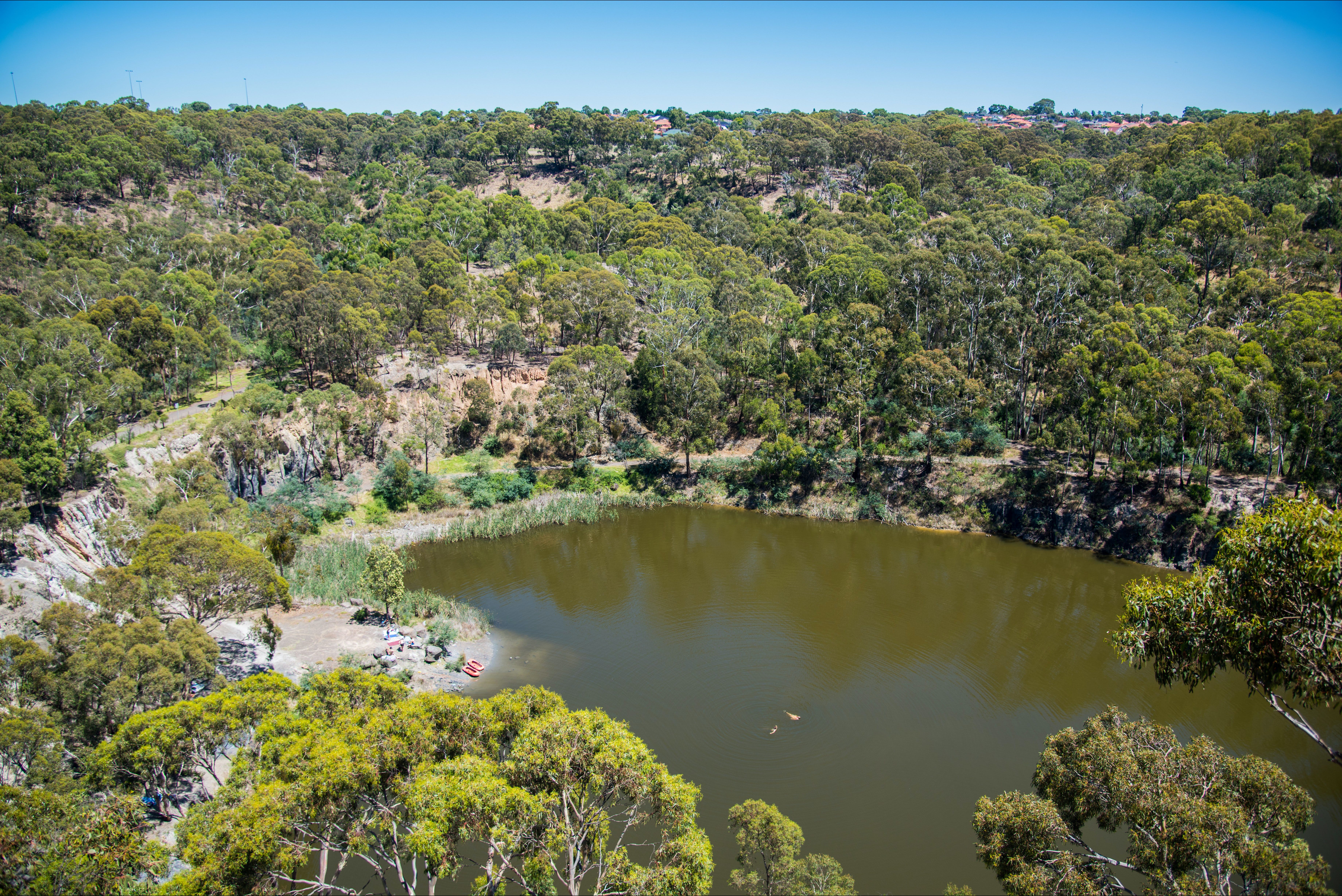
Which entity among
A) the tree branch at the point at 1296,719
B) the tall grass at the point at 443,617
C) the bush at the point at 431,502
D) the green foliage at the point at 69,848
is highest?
the tree branch at the point at 1296,719

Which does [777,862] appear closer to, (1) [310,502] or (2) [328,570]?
(2) [328,570]

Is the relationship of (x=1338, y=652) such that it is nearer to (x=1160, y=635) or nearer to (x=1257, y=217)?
(x=1160, y=635)

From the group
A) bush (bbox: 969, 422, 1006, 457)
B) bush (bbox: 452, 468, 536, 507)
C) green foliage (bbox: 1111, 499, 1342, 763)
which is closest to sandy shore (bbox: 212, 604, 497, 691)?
bush (bbox: 452, 468, 536, 507)

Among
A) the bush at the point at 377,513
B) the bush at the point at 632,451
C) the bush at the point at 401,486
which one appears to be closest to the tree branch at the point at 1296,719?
the bush at the point at 632,451

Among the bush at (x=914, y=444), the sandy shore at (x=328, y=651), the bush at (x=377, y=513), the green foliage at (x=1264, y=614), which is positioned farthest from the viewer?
the bush at (x=914, y=444)

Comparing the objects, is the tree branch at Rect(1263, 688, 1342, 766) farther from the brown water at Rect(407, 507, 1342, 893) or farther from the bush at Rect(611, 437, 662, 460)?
the bush at Rect(611, 437, 662, 460)

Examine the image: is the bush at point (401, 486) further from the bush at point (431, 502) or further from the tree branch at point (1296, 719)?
the tree branch at point (1296, 719)
